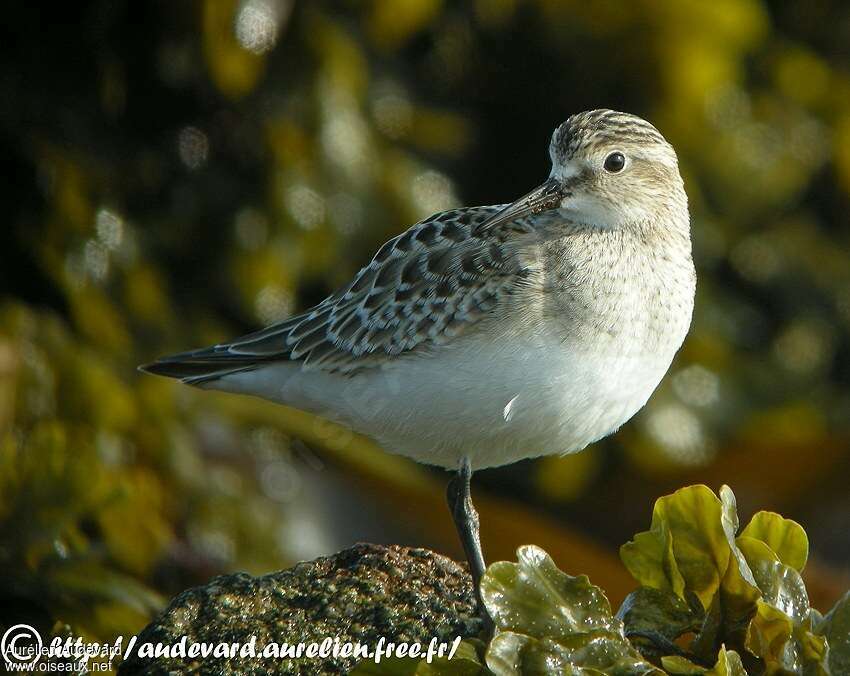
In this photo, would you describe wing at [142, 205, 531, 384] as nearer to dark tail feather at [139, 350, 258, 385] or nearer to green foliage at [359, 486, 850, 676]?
dark tail feather at [139, 350, 258, 385]

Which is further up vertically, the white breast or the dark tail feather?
the white breast

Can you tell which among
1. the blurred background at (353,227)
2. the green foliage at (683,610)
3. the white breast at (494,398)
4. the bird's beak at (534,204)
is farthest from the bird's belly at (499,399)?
the blurred background at (353,227)

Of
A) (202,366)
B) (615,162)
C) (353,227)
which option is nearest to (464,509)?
(202,366)

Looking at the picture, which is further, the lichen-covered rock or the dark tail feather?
the dark tail feather

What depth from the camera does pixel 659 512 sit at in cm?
336

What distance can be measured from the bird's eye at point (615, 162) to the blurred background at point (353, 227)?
2.44 meters

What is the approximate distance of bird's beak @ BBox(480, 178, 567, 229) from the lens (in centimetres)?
382

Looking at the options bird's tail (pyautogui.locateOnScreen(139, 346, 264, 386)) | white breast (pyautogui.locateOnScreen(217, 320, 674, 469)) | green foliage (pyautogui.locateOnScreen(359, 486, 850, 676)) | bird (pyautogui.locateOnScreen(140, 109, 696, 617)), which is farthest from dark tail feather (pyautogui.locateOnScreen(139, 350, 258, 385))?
green foliage (pyautogui.locateOnScreen(359, 486, 850, 676))

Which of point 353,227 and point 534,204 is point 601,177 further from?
point 353,227

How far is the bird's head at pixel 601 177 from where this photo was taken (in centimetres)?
387

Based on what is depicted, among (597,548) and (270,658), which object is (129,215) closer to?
(597,548)

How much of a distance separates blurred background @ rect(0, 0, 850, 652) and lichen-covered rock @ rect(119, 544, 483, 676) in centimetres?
190

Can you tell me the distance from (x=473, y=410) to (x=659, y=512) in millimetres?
653

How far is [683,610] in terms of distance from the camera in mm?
3348
